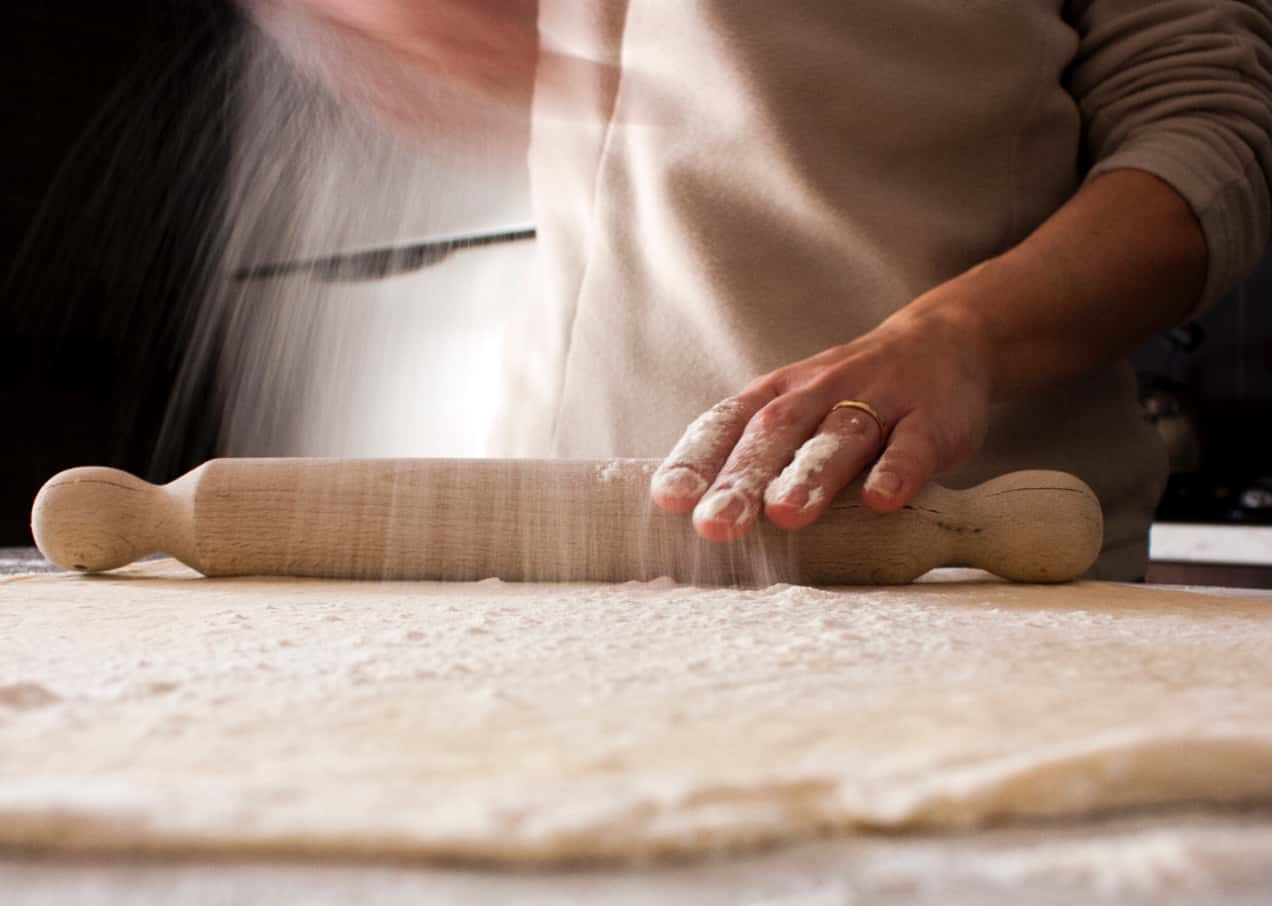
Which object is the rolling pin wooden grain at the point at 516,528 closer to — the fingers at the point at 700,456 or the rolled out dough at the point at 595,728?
the fingers at the point at 700,456

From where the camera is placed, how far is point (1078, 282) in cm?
106

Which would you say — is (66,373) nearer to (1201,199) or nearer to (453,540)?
(453,540)

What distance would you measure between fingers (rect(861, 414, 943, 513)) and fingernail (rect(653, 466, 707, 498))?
0.43 ft

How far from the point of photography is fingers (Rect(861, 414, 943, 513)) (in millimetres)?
812

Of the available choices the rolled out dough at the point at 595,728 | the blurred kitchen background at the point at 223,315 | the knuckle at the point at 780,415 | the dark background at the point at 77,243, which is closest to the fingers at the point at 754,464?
the knuckle at the point at 780,415

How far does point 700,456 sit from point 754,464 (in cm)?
5

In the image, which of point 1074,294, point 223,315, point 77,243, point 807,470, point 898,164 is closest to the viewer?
point 807,470

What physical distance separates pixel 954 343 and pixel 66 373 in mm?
2135

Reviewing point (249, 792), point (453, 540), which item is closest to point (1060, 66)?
point (453, 540)

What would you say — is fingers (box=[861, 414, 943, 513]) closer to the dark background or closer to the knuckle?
the knuckle

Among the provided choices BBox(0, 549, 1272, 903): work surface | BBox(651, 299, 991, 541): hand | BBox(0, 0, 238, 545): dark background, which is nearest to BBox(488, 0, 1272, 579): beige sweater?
BBox(651, 299, 991, 541): hand

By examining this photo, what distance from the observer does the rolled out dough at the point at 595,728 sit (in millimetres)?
259

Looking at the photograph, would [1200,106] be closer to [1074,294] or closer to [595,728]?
[1074,294]

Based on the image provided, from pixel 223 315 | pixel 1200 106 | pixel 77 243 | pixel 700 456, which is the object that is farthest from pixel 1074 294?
pixel 223 315
